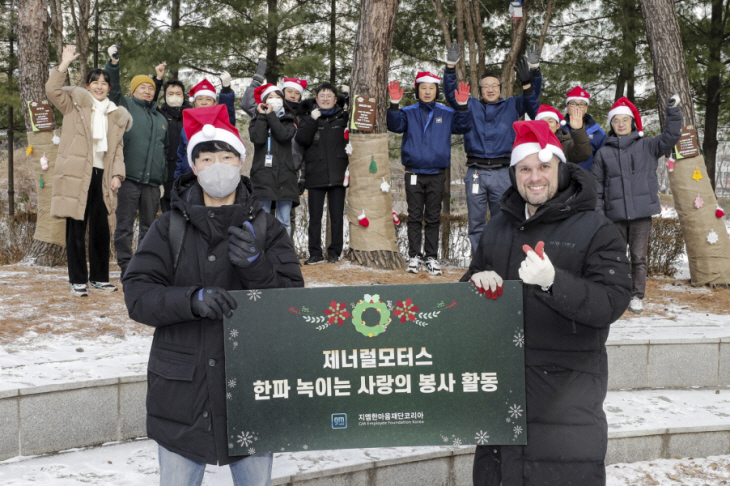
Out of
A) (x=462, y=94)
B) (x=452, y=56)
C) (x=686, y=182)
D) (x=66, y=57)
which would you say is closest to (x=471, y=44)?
(x=686, y=182)

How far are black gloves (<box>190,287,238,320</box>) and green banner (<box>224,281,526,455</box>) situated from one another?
0.49 feet

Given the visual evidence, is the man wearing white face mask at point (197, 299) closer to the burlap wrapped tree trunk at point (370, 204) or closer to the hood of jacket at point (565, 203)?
the hood of jacket at point (565, 203)

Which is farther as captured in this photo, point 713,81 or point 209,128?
point 713,81

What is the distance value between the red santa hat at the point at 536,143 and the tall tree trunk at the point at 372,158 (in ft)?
16.0

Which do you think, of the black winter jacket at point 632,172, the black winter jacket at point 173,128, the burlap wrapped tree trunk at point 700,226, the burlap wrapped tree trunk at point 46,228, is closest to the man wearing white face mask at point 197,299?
the black winter jacket at point 173,128

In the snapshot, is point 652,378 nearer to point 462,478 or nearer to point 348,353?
point 462,478

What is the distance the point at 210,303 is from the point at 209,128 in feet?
2.25

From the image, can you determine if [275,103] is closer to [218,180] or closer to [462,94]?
[462,94]

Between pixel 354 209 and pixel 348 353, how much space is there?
5200 mm

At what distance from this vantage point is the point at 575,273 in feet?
7.16

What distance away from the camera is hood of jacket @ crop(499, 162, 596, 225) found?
220cm

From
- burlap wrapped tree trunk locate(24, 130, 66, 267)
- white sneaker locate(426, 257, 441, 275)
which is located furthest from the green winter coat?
white sneaker locate(426, 257, 441, 275)

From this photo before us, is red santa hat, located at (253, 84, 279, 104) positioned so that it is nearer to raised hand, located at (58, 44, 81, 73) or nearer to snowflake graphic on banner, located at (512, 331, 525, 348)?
raised hand, located at (58, 44, 81, 73)

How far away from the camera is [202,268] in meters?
2.11
